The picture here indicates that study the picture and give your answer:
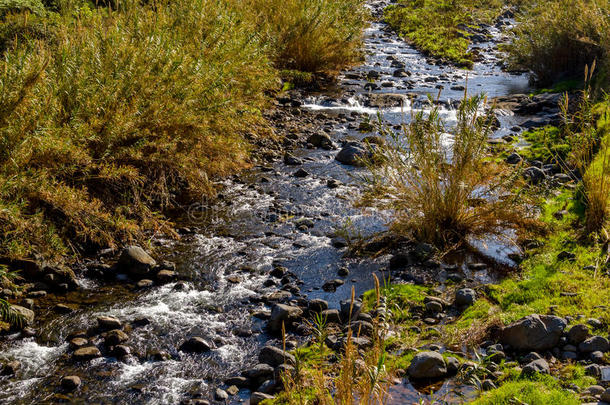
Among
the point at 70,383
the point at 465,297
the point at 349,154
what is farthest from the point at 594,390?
the point at 349,154

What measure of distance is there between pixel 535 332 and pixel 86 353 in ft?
10.5

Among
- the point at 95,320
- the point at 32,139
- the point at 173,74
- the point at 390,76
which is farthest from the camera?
the point at 390,76

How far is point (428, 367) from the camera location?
381 cm

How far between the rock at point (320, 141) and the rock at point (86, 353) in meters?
5.91

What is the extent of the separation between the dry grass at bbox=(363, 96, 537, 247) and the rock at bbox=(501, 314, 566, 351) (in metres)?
1.87

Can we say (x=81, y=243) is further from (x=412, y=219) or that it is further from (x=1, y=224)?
(x=412, y=219)

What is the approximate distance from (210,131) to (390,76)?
8.32m

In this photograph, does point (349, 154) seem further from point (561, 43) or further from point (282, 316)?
point (561, 43)

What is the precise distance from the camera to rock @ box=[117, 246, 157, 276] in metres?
5.49

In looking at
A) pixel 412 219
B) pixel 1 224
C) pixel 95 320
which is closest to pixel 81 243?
pixel 1 224

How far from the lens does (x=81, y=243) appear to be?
583cm

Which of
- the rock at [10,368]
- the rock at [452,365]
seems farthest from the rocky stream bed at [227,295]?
the rock at [452,365]

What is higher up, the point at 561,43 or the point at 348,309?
the point at 561,43

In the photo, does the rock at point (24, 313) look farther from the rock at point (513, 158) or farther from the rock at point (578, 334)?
the rock at point (513, 158)
